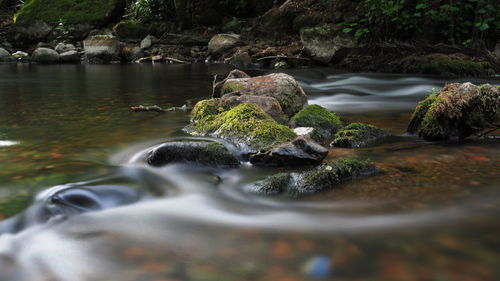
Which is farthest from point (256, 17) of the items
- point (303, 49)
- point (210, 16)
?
point (303, 49)

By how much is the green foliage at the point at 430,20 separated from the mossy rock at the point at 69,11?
15.5 metres

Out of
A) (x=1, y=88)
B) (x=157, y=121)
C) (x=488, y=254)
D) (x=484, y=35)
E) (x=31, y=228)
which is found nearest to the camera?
(x=488, y=254)

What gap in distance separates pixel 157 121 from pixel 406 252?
4302 mm

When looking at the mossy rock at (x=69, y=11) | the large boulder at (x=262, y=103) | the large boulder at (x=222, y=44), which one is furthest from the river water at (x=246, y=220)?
the mossy rock at (x=69, y=11)

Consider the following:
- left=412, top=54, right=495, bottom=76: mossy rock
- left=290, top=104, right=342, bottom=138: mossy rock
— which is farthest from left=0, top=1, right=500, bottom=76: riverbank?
left=290, top=104, right=342, bottom=138: mossy rock

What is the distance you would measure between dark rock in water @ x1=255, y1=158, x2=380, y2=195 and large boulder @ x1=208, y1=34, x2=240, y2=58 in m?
14.9

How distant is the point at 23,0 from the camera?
29000mm

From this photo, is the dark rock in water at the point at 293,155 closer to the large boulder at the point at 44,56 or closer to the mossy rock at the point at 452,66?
the mossy rock at the point at 452,66

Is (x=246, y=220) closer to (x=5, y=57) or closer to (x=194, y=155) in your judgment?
(x=194, y=155)

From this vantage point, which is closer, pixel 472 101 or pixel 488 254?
pixel 488 254

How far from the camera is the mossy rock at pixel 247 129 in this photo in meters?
4.10

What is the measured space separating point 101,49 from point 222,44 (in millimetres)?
5634

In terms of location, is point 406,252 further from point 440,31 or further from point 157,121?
point 440,31

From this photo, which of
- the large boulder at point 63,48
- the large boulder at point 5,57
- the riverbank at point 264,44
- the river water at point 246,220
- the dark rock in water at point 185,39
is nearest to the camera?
the river water at point 246,220
